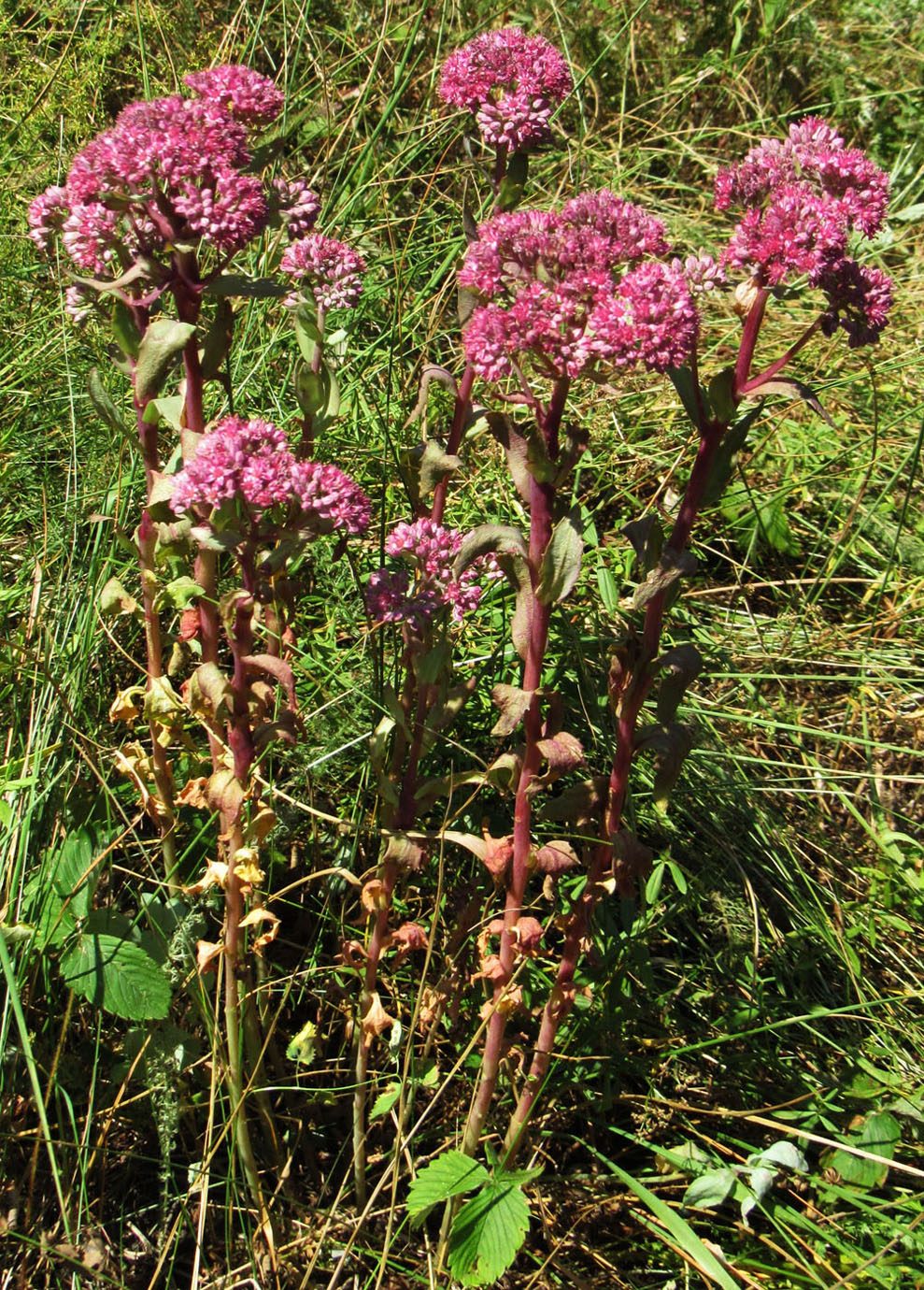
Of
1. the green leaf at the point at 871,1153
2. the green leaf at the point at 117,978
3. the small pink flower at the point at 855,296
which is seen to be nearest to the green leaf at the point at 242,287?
the small pink flower at the point at 855,296

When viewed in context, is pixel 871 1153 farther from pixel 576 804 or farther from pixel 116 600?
pixel 116 600

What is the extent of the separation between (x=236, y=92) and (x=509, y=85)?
405 millimetres

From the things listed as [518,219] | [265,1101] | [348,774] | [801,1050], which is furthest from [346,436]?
[801,1050]

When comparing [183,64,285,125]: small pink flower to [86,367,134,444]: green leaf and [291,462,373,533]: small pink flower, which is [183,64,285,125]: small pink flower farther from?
[291,462,373,533]: small pink flower

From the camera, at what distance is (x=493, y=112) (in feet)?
5.16

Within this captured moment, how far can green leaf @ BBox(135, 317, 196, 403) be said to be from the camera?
4.69ft

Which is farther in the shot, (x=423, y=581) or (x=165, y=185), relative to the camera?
(x=423, y=581)

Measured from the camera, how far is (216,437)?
4.59ft

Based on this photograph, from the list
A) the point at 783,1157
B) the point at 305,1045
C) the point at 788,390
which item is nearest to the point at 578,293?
the point at 788,390

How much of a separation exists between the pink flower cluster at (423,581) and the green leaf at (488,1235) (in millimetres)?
856

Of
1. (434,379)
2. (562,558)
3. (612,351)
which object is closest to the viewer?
(612,351)

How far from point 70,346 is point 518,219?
1530 mm

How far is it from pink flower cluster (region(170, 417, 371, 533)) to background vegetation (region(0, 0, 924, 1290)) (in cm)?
39

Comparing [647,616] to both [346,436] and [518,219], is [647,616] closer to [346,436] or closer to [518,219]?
[518,219]
